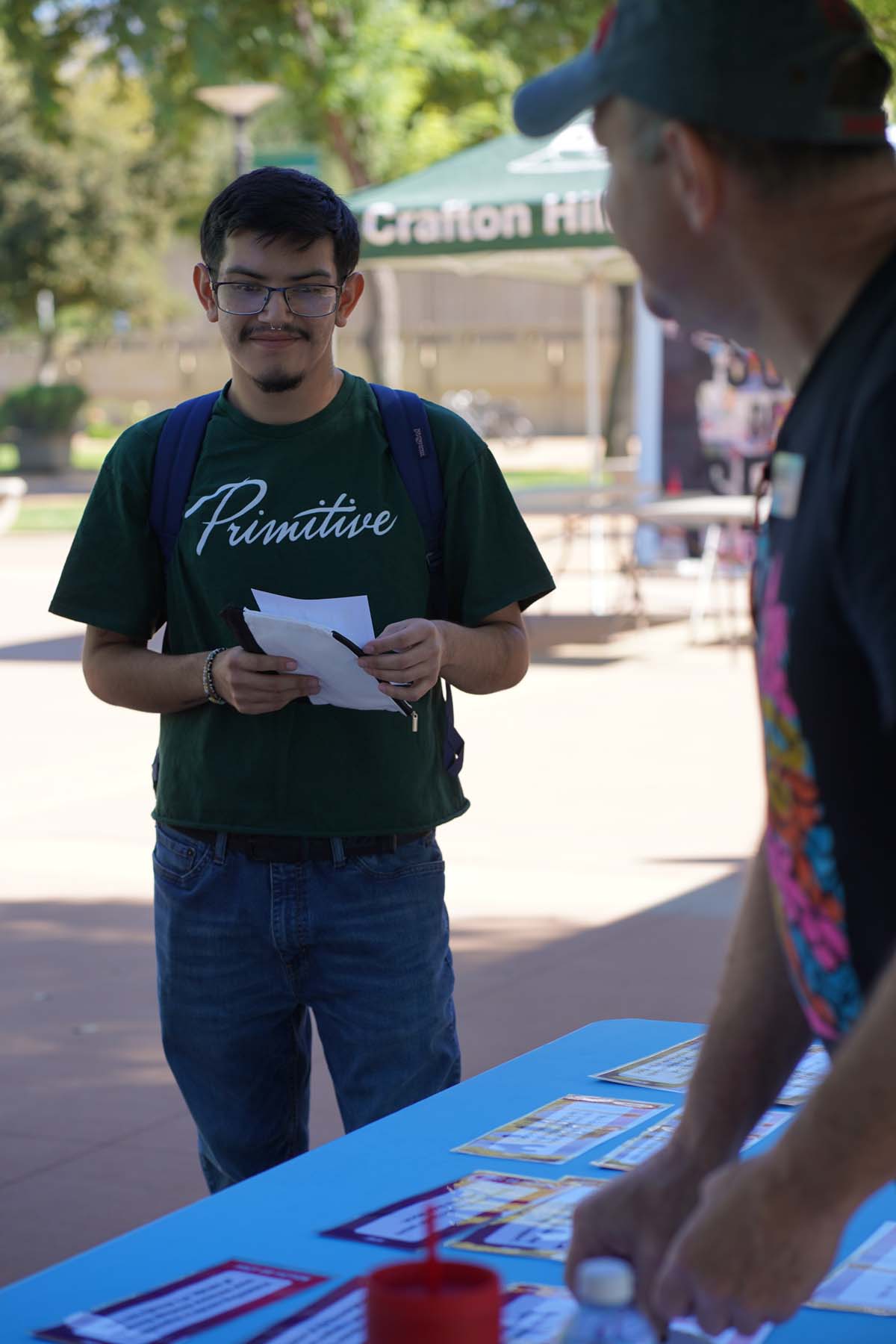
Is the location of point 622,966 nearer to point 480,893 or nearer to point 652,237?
point 480,893

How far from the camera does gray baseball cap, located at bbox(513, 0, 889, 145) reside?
1.29 m

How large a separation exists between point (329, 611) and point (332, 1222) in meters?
1.05

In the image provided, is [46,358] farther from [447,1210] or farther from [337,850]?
[447,1210]

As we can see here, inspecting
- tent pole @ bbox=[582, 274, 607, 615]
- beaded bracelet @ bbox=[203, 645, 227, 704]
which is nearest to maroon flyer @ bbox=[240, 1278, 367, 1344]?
beaded bracelet @ bbox=[203, 645, 227, 704]

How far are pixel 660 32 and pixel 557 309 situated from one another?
1929 inches

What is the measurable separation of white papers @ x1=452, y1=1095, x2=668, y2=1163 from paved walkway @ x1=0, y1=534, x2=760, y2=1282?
1908 mm

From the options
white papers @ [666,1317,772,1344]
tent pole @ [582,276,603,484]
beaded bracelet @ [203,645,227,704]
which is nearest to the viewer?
white papers @ [666,1317,772,1344]

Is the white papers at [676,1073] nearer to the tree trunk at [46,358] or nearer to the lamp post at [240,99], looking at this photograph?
the lamp post at [240,99]

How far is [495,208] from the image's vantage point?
12.6m

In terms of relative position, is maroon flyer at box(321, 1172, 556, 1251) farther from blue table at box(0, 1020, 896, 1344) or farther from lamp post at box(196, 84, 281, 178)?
lamp post at box(196, 84, 281, 178)

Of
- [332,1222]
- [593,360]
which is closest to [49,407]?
[593,360]

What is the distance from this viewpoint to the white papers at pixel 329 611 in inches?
109

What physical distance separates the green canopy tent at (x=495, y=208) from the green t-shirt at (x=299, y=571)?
9.41 m

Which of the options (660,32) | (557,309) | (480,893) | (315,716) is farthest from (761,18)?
(557,309)
